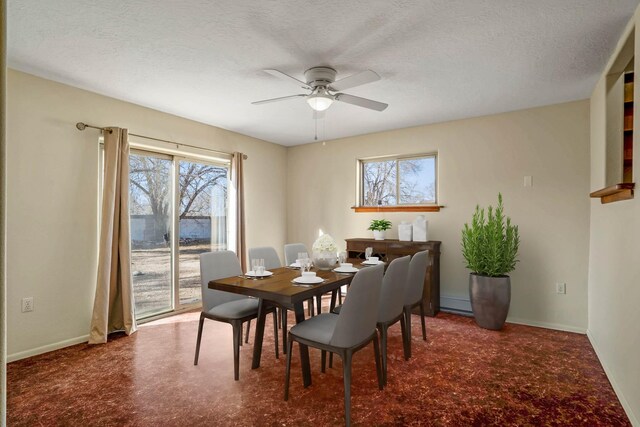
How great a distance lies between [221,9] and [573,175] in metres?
3.70

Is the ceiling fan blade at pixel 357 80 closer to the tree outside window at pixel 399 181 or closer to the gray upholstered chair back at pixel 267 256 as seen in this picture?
the gray upholstered chair back at pixel 267 256

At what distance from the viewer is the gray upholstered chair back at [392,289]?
2453 mm

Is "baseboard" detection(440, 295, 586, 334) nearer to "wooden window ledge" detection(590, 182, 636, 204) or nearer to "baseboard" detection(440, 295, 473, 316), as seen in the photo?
"baseboard" detection(440, 295, 473, 316)

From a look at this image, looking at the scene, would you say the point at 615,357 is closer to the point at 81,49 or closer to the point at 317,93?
the point at 317,93

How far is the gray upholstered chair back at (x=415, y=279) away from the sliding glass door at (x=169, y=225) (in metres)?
2.83

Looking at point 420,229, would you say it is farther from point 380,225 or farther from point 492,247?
point 492,247

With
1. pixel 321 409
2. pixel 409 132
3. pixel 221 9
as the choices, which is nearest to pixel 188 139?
pixel 221 9

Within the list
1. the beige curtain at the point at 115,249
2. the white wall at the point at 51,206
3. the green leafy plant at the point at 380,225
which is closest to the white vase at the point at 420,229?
the green leafy plant at the point at 380,225

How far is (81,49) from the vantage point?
2.50 meters

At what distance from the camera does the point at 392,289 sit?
252 cm

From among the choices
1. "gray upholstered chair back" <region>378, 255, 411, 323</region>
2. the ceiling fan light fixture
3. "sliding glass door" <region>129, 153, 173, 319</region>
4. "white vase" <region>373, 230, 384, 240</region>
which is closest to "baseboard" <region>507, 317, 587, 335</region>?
"white vase" <region>373, 230, 384, 240</region>

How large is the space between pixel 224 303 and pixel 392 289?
141cm

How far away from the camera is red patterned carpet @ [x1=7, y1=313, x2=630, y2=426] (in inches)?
80.7

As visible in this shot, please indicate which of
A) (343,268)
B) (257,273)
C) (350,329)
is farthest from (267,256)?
(350,329)
